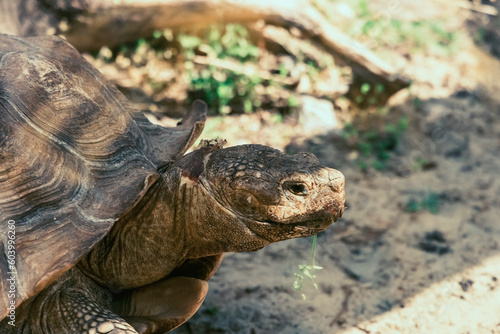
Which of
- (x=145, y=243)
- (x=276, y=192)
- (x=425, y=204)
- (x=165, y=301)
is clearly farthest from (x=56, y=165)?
(x=425, y=204)

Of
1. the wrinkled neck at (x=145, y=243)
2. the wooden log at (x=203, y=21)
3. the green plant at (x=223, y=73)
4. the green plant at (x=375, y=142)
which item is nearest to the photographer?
the wrinkled neck at (x=145, y=243)

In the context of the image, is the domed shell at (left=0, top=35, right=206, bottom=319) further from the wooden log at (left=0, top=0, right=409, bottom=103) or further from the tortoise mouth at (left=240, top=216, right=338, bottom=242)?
the wooden log at (left=0, top=0, right=409, bottom=103)

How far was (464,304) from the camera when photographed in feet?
10.8

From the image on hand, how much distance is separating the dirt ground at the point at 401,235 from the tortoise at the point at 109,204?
797mm

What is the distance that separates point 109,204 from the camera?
2334 mm

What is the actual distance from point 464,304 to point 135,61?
4112mm

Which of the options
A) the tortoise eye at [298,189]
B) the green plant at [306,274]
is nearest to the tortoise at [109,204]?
the tortoise eye at [298,189]

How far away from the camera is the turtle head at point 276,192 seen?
7.26 feet

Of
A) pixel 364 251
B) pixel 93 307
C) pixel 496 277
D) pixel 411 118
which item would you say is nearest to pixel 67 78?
pixel 93 307

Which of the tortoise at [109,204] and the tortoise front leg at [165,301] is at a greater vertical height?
the tortoise at [109,204]

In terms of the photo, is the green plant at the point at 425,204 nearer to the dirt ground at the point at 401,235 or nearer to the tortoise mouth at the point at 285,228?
the dirt ground at the point at 401,235

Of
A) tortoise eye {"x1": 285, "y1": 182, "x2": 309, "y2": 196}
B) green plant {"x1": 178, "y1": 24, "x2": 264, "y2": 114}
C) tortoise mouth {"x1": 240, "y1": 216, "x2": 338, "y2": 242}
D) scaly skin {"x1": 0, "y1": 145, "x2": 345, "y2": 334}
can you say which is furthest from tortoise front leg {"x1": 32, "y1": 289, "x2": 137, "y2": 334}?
green plant {"x1": 178, "y1": 24, "x2": 264, "y2": 114}

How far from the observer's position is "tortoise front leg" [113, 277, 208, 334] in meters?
2.66

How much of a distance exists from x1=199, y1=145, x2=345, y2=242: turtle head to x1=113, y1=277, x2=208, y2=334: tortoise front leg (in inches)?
22.9
